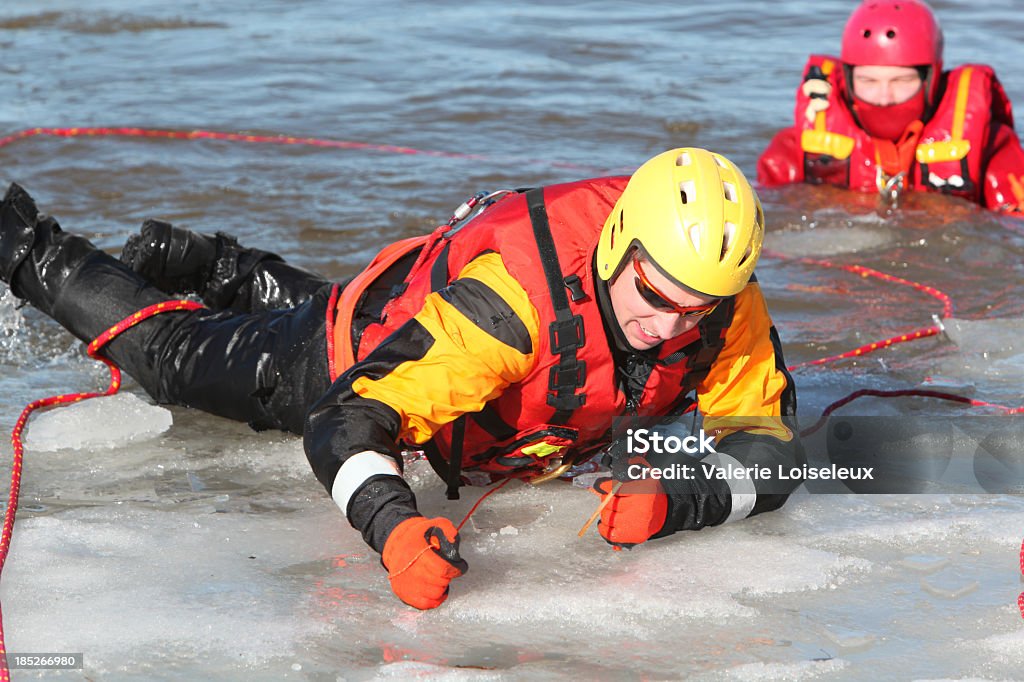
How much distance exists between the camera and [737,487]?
335 cm

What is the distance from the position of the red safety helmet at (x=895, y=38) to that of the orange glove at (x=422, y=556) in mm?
4419

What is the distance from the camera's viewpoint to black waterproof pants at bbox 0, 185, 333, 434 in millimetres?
3861

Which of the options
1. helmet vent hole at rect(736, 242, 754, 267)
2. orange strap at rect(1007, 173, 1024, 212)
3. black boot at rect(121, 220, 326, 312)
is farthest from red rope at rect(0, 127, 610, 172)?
helmet vent hole at rect(736, 242, 754, 267)

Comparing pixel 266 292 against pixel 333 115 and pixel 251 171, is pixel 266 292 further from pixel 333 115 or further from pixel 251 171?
pixel 333 115

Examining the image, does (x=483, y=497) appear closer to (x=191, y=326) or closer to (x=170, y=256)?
(x=191, y=326)

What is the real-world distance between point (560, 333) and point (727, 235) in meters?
0.44

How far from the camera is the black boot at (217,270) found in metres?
4.36

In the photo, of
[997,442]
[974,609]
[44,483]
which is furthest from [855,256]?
[44,483]

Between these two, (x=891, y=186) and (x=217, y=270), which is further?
(x=891, y=186)

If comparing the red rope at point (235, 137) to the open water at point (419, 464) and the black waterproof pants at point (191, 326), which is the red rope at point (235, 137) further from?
the black waterproof pants at point (191, 326)

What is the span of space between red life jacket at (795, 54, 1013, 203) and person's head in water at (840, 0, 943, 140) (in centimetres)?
10

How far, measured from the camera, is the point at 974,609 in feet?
9.97

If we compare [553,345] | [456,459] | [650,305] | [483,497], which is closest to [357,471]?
[456,459]

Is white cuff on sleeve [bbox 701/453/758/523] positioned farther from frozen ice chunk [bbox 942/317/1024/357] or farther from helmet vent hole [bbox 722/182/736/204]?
frozen ice chunk [bbox 942/317/1024/357]
